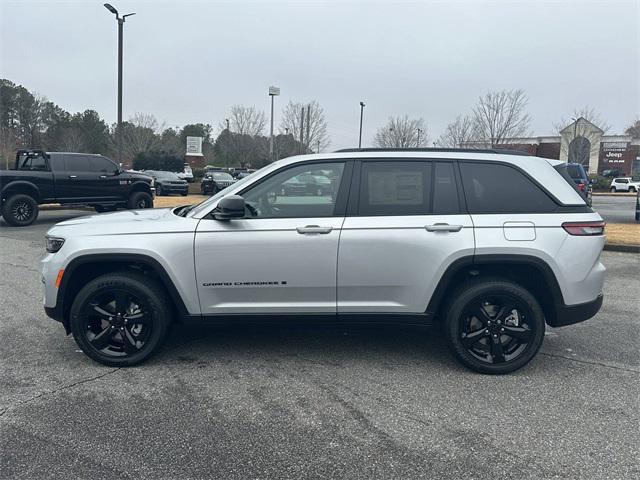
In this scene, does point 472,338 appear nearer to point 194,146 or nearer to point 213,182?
point 213,182

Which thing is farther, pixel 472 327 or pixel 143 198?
pixel 143 198

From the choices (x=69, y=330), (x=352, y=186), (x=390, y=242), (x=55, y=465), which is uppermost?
(x=352, y=186)

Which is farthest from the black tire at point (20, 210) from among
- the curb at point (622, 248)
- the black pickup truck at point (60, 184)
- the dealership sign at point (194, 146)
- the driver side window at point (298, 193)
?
the dealership sign at point (194, 146)

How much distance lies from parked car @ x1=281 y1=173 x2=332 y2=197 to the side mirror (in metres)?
0.43

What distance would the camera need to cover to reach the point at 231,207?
12.2 feet

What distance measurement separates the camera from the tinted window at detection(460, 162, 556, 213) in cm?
390

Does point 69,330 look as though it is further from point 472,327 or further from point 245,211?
point 472,327

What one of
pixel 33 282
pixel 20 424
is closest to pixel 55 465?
pixel 20 424

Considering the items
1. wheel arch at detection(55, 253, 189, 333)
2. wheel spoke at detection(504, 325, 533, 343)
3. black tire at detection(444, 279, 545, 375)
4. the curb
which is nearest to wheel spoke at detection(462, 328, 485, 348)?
black tire at detection(444, 279, 545, 375)

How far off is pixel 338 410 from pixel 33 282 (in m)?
5.43

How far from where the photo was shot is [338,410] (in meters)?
3.32

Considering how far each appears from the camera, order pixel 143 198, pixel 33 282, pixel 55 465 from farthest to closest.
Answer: pixel 143 198
pixel 33 282
pixel 55 465

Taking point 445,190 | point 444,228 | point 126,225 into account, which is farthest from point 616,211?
point 126,225

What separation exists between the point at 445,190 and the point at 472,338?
1.21 meters
